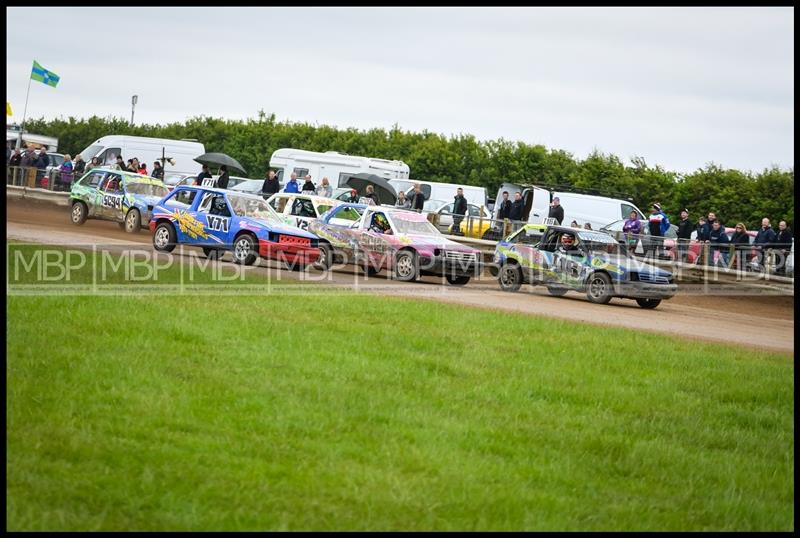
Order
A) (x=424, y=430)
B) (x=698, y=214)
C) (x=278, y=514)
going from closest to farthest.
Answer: (x=278, y=514), (x=424, y=430), (x=698, y=214)

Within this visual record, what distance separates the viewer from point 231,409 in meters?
8.91

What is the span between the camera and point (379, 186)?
1379 inches

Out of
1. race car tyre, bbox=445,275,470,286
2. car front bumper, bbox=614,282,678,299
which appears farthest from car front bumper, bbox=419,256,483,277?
car front bumper, bbox=614,282,678,299

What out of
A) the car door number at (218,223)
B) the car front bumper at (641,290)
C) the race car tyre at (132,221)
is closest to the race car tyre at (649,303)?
the car front bumper at (641,290)

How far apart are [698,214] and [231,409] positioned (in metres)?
31.9

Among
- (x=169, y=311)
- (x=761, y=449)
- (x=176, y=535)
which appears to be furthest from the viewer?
(x=169, y=311)

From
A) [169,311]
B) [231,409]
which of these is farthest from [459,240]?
[231,409]

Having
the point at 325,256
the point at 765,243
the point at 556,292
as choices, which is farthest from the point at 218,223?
the point at 765,243

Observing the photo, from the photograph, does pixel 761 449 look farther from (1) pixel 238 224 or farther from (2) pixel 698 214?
(2) pixel 698 214

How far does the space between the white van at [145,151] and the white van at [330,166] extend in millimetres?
2946

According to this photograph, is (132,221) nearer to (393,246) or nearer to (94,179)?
(94,179)

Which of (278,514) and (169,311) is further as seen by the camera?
(169,311)

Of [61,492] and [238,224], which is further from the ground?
[238,224]

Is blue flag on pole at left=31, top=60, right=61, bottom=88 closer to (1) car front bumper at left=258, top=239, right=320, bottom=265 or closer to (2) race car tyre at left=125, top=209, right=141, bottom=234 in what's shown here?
(2) race car tyre at left=125, top=209, right=141, bottom=234
